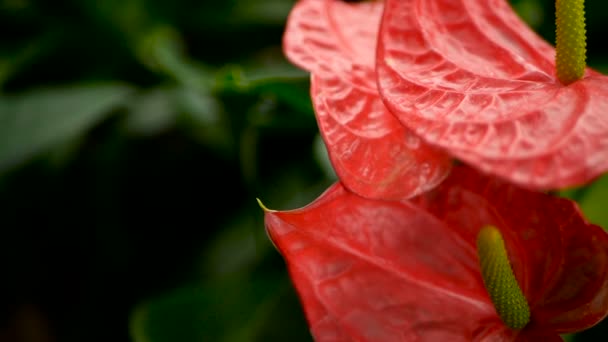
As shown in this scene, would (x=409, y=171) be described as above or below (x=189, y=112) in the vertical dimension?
above

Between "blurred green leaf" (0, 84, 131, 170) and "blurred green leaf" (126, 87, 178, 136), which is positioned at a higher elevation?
"blurred green leaf" (0, 84, 131, 170)

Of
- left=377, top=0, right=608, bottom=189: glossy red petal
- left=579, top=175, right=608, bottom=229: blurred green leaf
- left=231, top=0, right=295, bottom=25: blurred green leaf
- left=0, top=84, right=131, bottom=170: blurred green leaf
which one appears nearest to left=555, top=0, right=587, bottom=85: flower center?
left=377, top=0, right=608, bottom=189: glossy red petal

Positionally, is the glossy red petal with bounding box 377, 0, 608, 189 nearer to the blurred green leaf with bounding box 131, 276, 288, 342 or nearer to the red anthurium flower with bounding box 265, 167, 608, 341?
the red anthurium flower with bounding box 265, 167, 608, 341

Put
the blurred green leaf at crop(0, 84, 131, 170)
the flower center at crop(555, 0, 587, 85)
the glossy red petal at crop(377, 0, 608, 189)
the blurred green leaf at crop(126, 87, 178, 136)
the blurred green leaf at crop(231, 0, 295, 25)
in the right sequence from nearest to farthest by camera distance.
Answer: the glossy red petal at crop(377, 0, 608, 189), the flower center at crop(555, 0, 587, 85), the blurred green leaf at crop(0, 84, 131, 170), the blurred green leaf at crop(126, 87, 178, 136), the blurred green leaf at crop(231, 0, 295, 25)

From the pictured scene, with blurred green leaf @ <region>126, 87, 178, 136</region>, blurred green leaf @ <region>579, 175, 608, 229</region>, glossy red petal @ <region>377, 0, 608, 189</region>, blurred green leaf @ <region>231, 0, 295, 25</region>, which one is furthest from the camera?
blurred green leaf @ <region>231, 0, 295, 25</region>

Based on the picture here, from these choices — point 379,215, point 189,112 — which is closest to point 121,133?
point 189,112

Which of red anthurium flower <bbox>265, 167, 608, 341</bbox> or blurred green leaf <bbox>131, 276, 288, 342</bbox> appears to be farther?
blurred green leaf <bbox>131, 276, 288, 342</bbox>

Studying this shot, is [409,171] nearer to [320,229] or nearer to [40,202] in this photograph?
[320,229]
